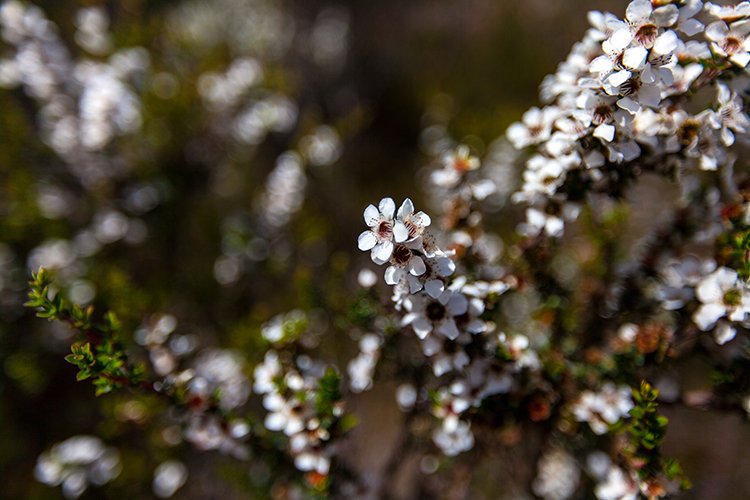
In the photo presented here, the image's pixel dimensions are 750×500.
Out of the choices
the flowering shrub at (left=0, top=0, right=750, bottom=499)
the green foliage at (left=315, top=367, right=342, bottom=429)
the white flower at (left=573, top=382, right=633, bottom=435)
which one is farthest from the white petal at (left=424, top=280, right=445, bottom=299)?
the white flower at (left=573, top=382, right=633, bottom=435)

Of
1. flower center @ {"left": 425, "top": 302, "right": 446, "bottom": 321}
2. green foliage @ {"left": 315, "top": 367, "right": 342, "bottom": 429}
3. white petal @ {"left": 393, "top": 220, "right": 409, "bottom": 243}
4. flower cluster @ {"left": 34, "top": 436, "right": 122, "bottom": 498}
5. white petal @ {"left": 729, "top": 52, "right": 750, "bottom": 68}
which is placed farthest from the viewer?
flower cluster @ {"left": 34, "top": 436, "right": 122, "bottom": 498}

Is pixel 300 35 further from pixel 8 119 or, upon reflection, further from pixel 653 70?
pixel 653 70

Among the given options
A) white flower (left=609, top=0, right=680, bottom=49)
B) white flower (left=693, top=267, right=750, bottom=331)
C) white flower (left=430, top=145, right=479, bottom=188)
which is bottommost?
white flower (left=693, top=267, right=750, bottom=331)

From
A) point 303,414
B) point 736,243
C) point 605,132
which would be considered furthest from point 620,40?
point 303,414

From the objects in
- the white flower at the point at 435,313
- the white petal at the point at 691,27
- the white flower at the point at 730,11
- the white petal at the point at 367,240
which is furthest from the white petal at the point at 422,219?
the white flower at the point at 730,11

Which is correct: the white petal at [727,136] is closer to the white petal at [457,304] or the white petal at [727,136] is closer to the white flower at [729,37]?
the white flower at [729,37]

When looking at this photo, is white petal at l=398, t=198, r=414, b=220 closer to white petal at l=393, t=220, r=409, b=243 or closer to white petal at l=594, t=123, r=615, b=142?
white petal at l=393, t=220, r=409, b=243

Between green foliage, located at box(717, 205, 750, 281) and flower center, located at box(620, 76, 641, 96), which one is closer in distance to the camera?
flower center, located at box(620, 76, 641, 96)

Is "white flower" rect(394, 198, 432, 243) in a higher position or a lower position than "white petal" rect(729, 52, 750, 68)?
lower

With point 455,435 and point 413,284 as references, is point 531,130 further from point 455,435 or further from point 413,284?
point 455,435
